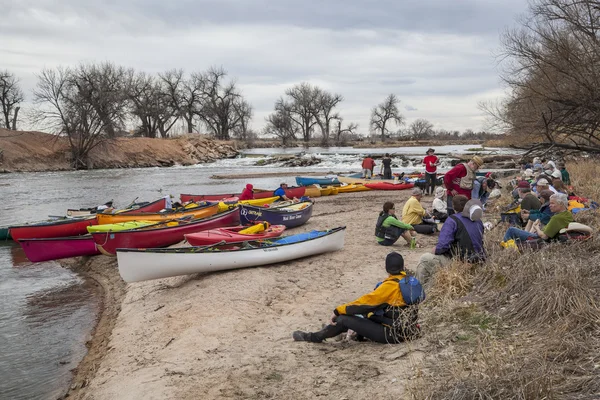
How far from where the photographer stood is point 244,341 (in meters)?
6.27

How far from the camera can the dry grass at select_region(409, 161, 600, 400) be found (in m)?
3.53

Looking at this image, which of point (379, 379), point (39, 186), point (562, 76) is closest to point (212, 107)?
point (39, 186)

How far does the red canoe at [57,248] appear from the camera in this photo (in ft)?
39.3

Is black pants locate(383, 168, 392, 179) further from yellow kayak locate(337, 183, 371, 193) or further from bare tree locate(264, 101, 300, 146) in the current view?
bare tree locate(264, 101, 300, 146)

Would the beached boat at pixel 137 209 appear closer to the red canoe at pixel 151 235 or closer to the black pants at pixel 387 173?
the red canoe at pixel 151 235

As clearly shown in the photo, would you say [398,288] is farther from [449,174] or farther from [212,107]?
[212,107]

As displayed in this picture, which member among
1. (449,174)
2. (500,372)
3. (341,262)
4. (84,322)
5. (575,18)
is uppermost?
(575,18)

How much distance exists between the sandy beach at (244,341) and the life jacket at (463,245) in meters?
1.69

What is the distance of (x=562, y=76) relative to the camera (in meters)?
15.7

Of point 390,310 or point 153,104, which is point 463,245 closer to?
point 390,310

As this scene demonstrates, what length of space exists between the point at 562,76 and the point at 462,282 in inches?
483

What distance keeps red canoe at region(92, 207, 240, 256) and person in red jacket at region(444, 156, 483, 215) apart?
245 inches

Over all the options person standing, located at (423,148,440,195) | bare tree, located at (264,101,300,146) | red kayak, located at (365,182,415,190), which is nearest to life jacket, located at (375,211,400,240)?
person standing, located at (423,148,440,195)

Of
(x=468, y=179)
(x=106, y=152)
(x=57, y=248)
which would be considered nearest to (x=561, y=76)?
(x=468, y=179)
